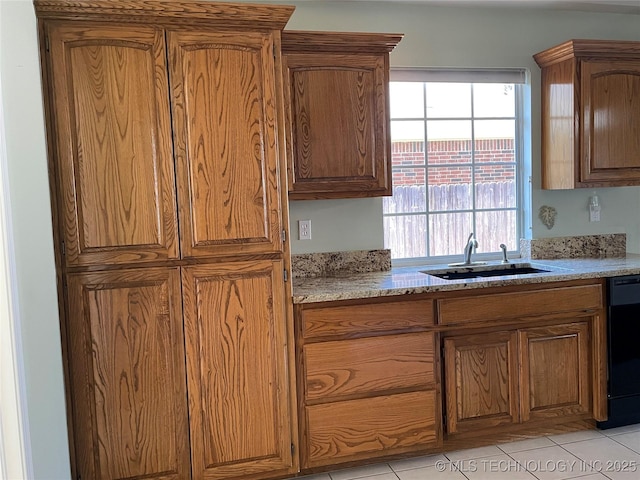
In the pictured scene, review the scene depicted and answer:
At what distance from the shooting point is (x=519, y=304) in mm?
2879

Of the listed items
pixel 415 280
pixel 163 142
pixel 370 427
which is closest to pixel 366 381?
pixel 370 427

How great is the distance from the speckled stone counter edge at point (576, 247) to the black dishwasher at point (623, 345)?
0.58 m

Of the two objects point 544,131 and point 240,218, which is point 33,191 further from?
point 544,131

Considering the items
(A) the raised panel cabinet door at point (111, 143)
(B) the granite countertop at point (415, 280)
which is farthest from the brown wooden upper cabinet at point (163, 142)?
(B) the granite countertop at point (415, 280)

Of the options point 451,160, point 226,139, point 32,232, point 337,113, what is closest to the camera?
point 32,232

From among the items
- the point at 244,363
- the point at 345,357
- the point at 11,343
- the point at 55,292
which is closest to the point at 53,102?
the point at 55,292

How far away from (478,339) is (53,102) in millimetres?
2141

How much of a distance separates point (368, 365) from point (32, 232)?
1512mm

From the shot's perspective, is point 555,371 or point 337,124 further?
point 555,371

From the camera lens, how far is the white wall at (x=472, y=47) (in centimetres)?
317

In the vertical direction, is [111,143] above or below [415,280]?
above

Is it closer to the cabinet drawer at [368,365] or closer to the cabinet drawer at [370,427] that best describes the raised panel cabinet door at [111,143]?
the cabinet drawer at [368,365]

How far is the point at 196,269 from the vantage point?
242cm

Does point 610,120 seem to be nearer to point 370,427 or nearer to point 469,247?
point 469,247
